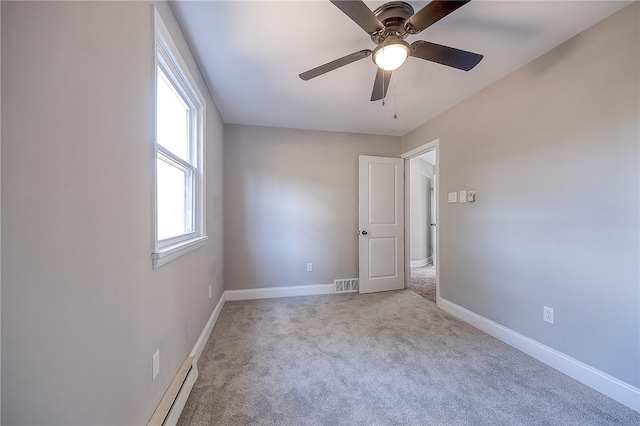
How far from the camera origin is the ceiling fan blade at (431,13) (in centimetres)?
110

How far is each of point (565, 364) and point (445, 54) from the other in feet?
7.71

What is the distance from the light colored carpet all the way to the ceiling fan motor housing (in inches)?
86.9

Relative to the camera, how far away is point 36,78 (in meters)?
0.65

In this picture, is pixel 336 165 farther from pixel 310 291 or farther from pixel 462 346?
pixel 462 346

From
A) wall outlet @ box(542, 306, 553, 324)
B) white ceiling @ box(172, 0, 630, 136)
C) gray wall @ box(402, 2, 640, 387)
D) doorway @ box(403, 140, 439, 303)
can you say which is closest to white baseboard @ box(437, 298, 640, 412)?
gray wall @ box(402, 2, 640, 387)

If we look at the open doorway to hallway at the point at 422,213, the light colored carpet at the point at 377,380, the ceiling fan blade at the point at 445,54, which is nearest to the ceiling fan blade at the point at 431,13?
the ceiling fan blade at the point at 445,54

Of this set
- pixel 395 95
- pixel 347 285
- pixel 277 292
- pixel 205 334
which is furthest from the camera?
pixel 347 285

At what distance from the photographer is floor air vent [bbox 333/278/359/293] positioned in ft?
11.9

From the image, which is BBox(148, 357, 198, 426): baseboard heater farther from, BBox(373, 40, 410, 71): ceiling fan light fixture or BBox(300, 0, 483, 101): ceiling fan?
BBox(373, 40, 410, 71): ceiling fan light fixture

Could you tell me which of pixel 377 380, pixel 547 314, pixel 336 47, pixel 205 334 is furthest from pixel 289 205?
pixel 547 314

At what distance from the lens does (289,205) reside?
11.6 feet

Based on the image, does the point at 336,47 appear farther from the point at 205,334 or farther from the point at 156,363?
the point at 205,334

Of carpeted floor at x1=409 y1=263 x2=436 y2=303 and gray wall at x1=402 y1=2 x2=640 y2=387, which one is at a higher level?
gray wall at x1=402 y1=2 x2=640 y2=387

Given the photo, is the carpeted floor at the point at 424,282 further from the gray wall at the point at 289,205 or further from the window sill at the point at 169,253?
the window sill at the point at 169,253
